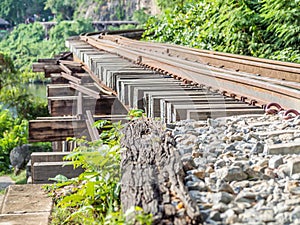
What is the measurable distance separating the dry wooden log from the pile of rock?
0.06 metres

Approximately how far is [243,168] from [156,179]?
353 mm

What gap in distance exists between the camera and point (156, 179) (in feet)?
5.95

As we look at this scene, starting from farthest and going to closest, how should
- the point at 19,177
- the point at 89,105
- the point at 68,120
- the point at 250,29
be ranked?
the point at 19,177
the point at 250,29
the point at 89,105
the point at 68,120

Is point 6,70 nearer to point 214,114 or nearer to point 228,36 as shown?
point 228,36

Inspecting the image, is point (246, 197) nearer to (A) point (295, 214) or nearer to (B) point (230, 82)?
(A) point (295, 214)

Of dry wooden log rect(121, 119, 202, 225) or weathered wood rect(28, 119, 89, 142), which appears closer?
dry wooden log rect(121, 119, 202, 225)

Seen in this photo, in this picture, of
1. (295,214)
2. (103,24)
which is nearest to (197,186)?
(295,214)

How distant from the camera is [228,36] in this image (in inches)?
388

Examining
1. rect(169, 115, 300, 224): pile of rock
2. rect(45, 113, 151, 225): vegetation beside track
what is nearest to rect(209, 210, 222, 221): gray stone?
rect(169, 115, 300, 224): pile of rock

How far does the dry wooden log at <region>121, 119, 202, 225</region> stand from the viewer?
157 centimetres

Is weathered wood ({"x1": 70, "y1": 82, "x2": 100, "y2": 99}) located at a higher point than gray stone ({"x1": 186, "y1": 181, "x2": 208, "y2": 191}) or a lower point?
lower

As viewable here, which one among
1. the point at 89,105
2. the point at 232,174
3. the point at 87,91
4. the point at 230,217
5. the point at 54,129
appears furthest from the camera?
the point at 87,91

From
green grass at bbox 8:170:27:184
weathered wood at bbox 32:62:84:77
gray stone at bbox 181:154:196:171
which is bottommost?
green grass at bbox 8:170:27:184

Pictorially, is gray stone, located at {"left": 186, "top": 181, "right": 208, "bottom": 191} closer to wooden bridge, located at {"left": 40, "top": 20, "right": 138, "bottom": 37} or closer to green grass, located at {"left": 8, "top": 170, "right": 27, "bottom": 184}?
green grass, located at {"left": 8, "top": 170, "right": 27, "bottom": 184}
